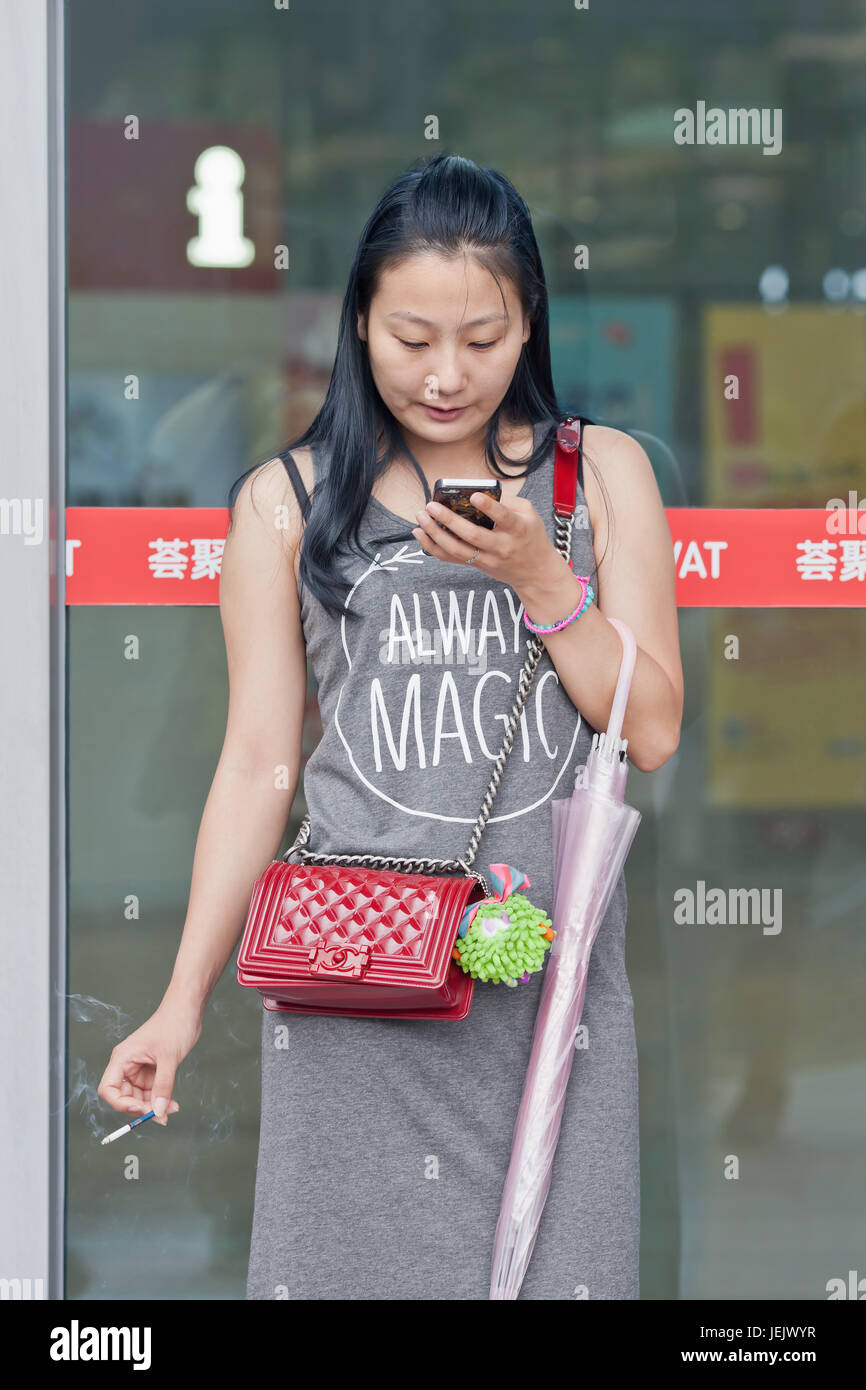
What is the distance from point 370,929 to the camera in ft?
4.94

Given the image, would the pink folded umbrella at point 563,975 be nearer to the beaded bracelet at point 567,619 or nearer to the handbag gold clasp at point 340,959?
the beaded bracelet at point 567,619

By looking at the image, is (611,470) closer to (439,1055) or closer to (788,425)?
(439,1055)

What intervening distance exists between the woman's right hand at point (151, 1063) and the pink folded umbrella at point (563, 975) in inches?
16.3

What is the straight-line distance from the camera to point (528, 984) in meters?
1.62

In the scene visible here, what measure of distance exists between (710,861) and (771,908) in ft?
0.45

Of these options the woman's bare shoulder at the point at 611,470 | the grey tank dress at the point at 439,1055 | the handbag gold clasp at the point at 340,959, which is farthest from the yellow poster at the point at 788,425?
the handbag gold clasp at the point at 340,959

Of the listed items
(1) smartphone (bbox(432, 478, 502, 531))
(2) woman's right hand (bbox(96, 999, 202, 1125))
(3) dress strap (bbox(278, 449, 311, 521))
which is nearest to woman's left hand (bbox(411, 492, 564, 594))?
(1) smartphone (bbox(432, 478, 502, 531))

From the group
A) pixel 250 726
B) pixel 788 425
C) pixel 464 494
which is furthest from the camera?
pixel 788 425

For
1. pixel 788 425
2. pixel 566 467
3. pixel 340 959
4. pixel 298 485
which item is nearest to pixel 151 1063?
pixel 340 959

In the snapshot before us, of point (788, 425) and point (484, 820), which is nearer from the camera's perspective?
point (484, 820)

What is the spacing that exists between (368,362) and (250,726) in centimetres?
46

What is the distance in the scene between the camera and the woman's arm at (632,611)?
5.13 feet

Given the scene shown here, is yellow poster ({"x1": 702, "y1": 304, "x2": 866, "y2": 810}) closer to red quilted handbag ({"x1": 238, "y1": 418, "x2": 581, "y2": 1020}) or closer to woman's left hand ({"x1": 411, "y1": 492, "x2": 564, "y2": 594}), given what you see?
red quilted handbag ({"x1": 238, "y1": 418, "x2": 581, "y2": 1020})
